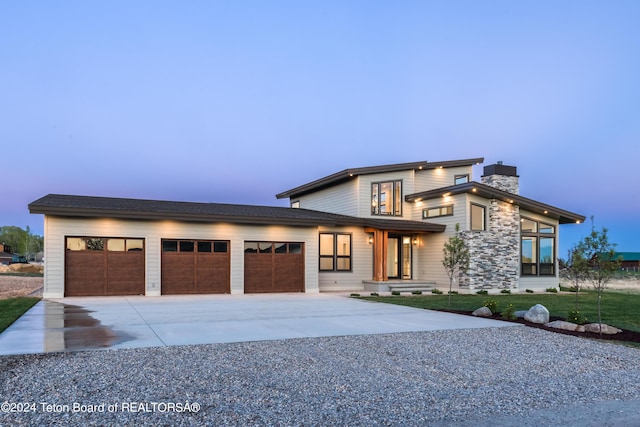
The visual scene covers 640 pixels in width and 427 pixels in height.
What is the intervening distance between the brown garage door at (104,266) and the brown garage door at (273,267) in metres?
A: 4.06

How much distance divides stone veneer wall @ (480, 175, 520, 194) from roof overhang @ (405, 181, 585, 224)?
1.19 m

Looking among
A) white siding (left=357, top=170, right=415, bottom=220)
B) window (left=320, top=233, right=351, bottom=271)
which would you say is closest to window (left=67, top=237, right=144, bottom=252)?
window (left=320, top=233, right=351, bottom=271)

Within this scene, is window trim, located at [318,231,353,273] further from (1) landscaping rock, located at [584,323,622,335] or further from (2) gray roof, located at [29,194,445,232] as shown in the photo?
(1) landscaping rock, located at [584,323,622,335]

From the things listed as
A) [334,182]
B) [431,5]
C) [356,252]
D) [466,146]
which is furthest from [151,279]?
[466,146]

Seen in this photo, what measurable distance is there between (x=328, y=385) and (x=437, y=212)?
17.5m

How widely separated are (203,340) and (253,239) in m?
10.6

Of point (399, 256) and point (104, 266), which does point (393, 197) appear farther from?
point (104, 266)

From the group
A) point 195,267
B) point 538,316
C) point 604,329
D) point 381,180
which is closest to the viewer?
point 604,329

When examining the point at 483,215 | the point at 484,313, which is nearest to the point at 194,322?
the point at 484,313

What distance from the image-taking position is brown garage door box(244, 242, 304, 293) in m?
18.4

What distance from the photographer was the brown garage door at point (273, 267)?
1844 cm

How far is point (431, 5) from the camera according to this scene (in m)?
20.1

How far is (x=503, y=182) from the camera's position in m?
22.7

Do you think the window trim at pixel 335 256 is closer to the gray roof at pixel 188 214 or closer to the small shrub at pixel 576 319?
the gray roof at pixel 188 214
